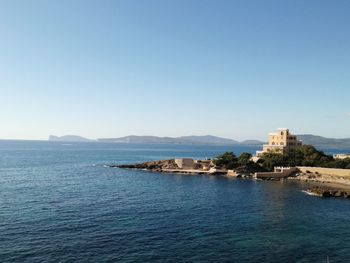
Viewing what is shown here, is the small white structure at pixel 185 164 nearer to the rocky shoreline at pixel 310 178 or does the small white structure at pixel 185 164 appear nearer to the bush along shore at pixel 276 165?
the bush along shore at pixel 276 165

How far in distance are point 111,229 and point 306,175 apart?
75.9 metres

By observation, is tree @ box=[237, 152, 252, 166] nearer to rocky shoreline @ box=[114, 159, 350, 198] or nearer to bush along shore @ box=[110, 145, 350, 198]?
bush along shore @ box=[110, 145, 350, 198]

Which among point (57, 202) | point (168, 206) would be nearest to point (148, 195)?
point (168, 206)

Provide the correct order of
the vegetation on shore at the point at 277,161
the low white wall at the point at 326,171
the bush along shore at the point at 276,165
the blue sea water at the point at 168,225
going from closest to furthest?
the blue sea water at the point at 168,225
the low white wall at the point at 326,171
the bush along shore at the point at 276,165
the vegetation on shore at the point at 277,161

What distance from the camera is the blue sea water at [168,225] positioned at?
130 ft

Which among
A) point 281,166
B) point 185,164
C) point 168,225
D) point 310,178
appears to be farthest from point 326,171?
point 168,225

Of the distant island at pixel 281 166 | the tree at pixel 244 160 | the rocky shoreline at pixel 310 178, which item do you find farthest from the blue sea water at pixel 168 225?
the tree at pixel 244 160

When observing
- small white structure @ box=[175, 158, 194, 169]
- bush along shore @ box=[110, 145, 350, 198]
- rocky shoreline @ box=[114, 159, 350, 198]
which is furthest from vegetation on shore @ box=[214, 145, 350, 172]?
small white structure @ box=[175, 158, 194, 169]

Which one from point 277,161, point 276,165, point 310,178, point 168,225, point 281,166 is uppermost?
point 277,161

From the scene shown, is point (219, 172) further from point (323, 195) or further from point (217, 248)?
point (217, 248)

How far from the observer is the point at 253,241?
146 ft

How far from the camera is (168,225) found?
51.3 meters

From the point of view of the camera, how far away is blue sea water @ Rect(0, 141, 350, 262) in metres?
39.7

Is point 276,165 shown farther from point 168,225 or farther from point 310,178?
point 168,225
